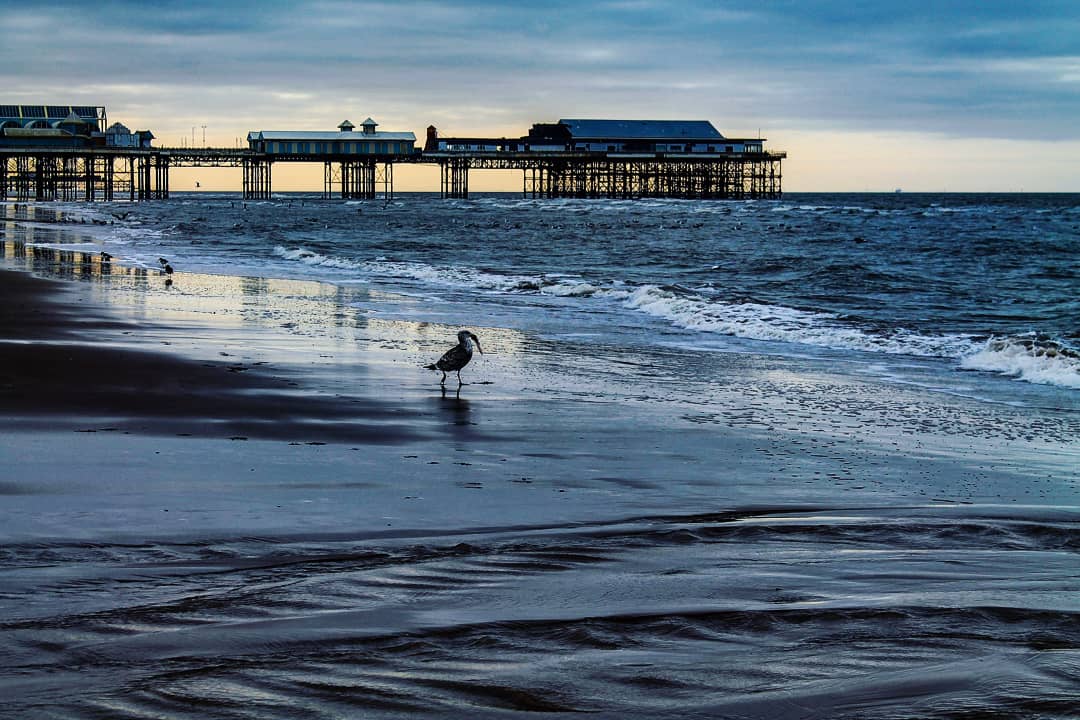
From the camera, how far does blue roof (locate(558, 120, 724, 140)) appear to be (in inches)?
4500

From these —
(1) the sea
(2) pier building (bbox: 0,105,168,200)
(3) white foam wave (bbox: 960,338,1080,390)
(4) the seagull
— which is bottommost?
(1) the sea

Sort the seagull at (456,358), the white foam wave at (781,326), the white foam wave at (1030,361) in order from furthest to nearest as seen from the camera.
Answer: the white foam wave at (781,326) → the white foam wave at (1030,361) → the seagull at (456,358)

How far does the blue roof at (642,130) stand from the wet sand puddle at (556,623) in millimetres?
110859

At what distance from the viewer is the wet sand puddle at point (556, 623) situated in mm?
3354

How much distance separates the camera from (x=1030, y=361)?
508 inches

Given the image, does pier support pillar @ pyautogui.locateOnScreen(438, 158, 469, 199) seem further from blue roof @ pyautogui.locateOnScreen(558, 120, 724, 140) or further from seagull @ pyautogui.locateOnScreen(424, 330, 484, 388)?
seagull @ pyautogui.locateOnScreen(424, 330, 484, 388)

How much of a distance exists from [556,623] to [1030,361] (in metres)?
10.3

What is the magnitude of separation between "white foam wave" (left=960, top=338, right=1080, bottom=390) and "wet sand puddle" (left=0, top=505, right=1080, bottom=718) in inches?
279

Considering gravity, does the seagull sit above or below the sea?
above

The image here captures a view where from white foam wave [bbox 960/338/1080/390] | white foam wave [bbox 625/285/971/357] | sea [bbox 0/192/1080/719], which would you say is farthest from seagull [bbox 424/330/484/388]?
white foam wave [bbox 625/285/971/357]

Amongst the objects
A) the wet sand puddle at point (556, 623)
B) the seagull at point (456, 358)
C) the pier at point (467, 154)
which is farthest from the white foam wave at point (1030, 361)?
the pier at point (467, 154)

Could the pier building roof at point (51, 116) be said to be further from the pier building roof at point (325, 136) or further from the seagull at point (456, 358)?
the seagull at point (456, 358)

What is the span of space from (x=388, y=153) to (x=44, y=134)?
30.5 meters

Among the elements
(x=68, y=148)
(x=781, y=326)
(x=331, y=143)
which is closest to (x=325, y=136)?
(x=331, y=143)
